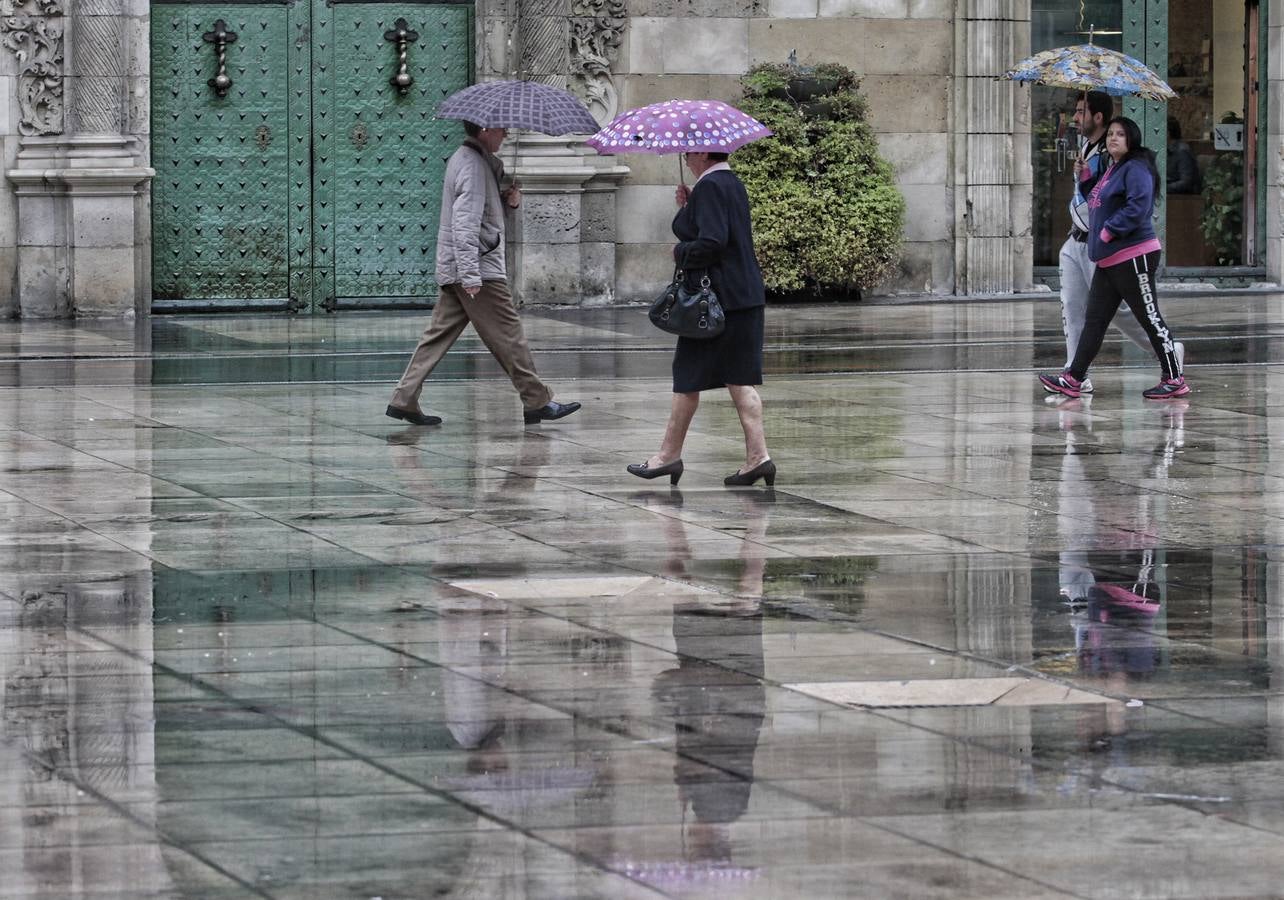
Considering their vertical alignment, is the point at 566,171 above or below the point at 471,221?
above

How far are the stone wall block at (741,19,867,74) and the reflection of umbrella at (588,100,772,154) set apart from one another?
11700 mm

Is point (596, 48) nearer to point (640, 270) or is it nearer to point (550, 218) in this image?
point (550, 218)

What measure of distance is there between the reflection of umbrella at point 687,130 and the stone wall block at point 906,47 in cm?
1211

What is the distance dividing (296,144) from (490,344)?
9.48m

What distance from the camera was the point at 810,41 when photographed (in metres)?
23.4

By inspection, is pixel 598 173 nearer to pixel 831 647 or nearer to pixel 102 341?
pixel 102 341

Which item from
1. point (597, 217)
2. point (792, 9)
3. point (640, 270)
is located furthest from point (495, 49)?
point (792, 9)

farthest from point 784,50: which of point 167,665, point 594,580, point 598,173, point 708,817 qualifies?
point 708,817

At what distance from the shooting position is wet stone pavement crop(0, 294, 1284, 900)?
548 cm

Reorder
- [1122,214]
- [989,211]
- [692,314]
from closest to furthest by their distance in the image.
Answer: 1. [692,314]
2. [1122,214]
3. [989,211]

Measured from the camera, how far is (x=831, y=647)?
7.73m

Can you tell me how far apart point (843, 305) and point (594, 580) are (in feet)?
48.4

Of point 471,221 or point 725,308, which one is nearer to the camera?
point 725,308

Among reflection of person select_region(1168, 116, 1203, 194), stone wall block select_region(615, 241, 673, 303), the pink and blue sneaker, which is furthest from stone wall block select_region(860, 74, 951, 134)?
the pink and blue sneaker
